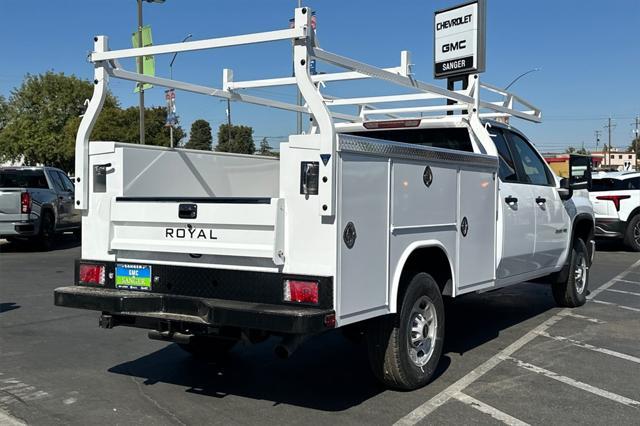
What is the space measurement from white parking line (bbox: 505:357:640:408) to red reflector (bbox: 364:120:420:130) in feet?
8.20

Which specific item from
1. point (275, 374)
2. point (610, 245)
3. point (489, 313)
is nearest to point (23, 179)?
point (489, 313)

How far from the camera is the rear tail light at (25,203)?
14305 mm

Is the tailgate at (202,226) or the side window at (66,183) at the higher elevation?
the side window at (66,183)

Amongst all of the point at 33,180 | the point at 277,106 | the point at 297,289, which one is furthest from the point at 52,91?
the point at 297,289

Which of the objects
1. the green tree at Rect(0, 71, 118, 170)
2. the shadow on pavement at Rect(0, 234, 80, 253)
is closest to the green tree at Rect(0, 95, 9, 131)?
the green tree at Rect(0, 71, 118, 170)

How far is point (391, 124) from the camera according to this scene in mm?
6906

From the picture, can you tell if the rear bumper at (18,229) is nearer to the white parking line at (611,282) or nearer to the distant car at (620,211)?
the white parking line at (611,282)

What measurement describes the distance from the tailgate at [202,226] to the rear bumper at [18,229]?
1055 cm

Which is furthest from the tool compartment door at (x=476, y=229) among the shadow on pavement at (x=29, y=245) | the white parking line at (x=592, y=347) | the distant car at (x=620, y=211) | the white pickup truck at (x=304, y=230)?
the shadow on pavement at (x=29, y=245)

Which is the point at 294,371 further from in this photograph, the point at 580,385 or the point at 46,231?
the point at 46,231

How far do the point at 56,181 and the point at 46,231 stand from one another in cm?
158

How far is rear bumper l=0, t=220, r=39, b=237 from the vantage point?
14.2 m

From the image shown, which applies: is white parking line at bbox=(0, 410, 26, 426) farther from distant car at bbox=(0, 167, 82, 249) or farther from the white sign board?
the white sign board

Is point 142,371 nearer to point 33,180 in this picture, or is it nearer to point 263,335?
point 263,335
